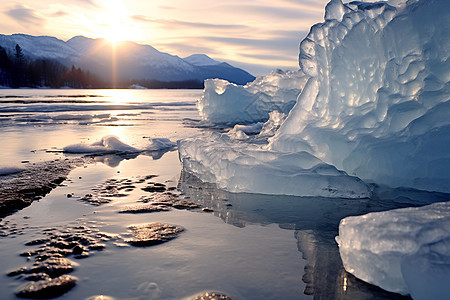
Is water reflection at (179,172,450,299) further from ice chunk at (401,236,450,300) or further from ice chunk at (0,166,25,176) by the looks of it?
ice chunk at (0,166,25,176)

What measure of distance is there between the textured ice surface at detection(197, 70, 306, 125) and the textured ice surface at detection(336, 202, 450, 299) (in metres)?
10.2

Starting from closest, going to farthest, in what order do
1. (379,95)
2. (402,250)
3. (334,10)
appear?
(402,250) → (379,95) → (334,10)

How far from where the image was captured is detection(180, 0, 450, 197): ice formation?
3.94 m

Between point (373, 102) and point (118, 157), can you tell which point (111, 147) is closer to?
point (118, 157)

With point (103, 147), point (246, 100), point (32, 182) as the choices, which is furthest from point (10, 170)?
point (246, 100)

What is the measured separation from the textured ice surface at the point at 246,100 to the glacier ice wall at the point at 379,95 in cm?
804

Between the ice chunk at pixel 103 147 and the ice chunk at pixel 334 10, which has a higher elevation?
the ice chunk at pixel 334 10

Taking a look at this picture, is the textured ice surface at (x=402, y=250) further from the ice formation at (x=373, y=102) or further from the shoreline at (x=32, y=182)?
the shoreline at (x=32, y=182)

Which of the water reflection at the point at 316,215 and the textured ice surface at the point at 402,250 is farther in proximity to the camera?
the water reflection at the point at 316,215

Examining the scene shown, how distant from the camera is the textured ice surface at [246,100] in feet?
42.2

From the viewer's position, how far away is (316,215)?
3801 mm

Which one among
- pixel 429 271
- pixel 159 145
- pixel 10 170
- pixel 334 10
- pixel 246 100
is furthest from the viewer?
pixel 246 100

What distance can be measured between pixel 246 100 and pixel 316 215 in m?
10.8

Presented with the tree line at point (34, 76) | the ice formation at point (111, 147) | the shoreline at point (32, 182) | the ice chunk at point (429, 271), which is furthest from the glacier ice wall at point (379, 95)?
the tree line at point (34, 76)
